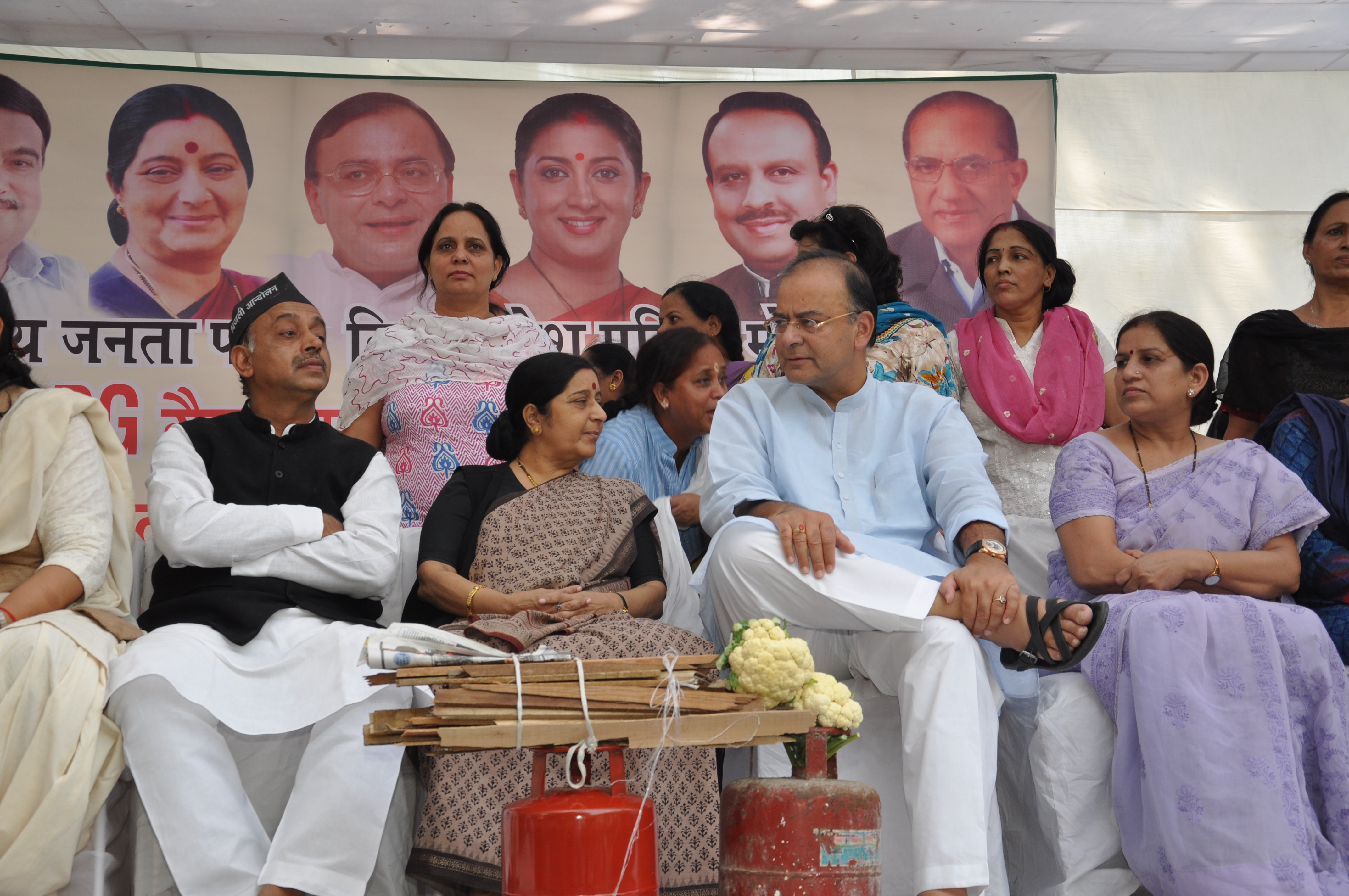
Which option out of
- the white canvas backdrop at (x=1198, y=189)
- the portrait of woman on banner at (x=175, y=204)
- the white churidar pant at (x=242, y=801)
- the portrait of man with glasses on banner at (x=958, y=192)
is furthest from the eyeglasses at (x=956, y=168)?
the white churidar pant at (x=242, y=801)

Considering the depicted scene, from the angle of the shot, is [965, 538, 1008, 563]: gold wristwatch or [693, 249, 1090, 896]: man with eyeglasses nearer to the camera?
[693, 249, 1090, 896]: man with eyeglasses

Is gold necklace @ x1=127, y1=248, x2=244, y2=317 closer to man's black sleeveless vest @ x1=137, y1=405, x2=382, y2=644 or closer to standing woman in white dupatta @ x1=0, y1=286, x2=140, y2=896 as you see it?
standing woman in white dupatta @ x1=0, y1=286, x2=140, y2=896

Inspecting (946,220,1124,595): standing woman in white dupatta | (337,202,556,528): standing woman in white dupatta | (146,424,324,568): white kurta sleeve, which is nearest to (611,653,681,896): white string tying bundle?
(146,424,324,568): white kurta sleeve

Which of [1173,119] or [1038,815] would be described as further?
[1173,119]

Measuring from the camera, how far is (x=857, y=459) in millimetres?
3398

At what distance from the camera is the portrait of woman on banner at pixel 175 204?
548cm

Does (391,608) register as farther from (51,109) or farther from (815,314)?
(51,109)

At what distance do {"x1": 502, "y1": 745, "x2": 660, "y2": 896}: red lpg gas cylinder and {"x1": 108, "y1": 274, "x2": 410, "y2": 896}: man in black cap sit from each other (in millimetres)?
637

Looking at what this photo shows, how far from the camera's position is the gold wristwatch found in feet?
9.64

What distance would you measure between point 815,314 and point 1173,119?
328cm

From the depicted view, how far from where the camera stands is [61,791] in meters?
2.53

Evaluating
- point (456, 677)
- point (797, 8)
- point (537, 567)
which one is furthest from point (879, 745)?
point (797, 8)

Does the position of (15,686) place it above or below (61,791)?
above

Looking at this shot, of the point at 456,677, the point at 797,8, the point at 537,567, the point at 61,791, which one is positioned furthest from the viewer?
A: the point at 797,8
